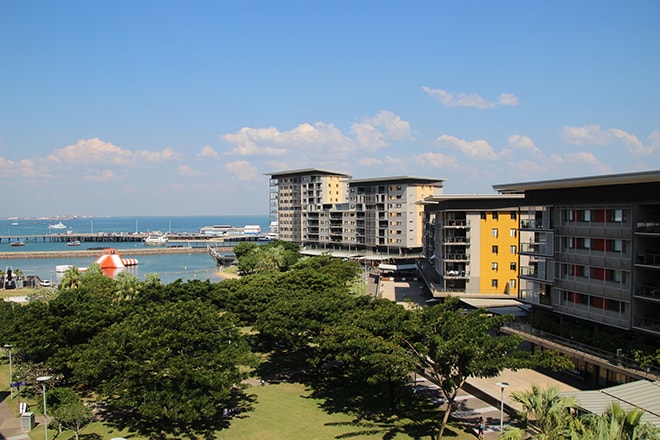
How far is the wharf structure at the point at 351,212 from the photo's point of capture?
97812 millimetres

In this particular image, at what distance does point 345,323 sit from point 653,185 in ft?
64.9

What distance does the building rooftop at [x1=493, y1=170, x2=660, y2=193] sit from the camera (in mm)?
27547

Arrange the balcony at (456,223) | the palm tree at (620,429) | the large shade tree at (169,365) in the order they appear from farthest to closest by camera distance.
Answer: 1. the balcony at (456,223)
2. the large shade tree at (169,365)
3. the palm tree at (620,429)

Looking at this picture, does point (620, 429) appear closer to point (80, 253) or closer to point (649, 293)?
point (649, 293)

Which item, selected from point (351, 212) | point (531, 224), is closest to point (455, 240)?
point (531, 224)

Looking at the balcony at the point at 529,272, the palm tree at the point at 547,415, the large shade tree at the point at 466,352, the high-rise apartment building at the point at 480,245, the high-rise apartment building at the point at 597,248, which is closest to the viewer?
the palm tree at the point at 547,415

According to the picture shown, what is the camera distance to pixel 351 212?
10738 centimetres

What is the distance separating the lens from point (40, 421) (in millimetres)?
27250

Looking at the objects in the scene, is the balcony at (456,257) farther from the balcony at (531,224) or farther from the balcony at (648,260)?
the balcony at (648,260)

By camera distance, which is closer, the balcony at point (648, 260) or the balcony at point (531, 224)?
the balcony at point (648, 260)

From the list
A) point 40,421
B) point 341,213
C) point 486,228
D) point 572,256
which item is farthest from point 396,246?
point 40,421

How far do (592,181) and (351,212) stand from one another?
7730 centimetres

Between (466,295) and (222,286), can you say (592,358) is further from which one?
(222,286)

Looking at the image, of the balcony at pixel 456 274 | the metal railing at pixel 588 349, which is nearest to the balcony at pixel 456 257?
the balcony at pixel 456 274
